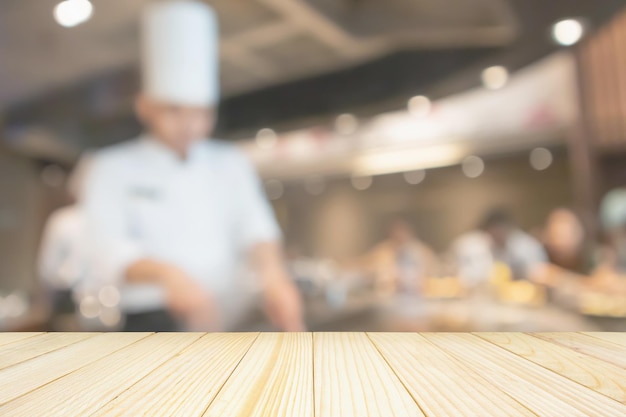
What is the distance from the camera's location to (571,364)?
4.13 feet

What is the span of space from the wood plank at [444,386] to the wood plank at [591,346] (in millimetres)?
405

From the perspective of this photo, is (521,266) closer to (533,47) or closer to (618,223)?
(618,223)

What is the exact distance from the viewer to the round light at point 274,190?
2.14 meters

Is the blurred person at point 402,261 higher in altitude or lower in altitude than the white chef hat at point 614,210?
lower

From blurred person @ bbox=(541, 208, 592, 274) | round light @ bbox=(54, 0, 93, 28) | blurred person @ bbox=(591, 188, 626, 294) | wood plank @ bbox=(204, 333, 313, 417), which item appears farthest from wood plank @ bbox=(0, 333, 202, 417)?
blurred person @ bbox=(591, 188, 626, 294)

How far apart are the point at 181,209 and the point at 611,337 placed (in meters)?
1.64

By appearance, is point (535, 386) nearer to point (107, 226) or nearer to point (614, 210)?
point (614, 210)

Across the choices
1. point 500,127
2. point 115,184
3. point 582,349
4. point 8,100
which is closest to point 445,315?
point 582,349

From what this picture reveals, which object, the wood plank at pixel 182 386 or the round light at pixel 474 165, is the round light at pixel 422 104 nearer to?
the round light at pixel 474 165

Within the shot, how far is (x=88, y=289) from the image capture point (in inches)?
80.7

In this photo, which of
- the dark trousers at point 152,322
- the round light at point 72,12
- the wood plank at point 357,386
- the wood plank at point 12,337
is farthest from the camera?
the round light at point 72,12

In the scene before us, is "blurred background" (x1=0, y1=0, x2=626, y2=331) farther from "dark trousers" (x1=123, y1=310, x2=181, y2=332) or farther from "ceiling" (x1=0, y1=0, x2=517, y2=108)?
"dark trousers" (x1=123, y1=310, x2=181, y2=332)

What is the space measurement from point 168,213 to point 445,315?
3.84 feet

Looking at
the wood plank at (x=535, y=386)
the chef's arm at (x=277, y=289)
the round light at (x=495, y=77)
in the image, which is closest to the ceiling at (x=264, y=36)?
the round light at (x=495, y=77)
